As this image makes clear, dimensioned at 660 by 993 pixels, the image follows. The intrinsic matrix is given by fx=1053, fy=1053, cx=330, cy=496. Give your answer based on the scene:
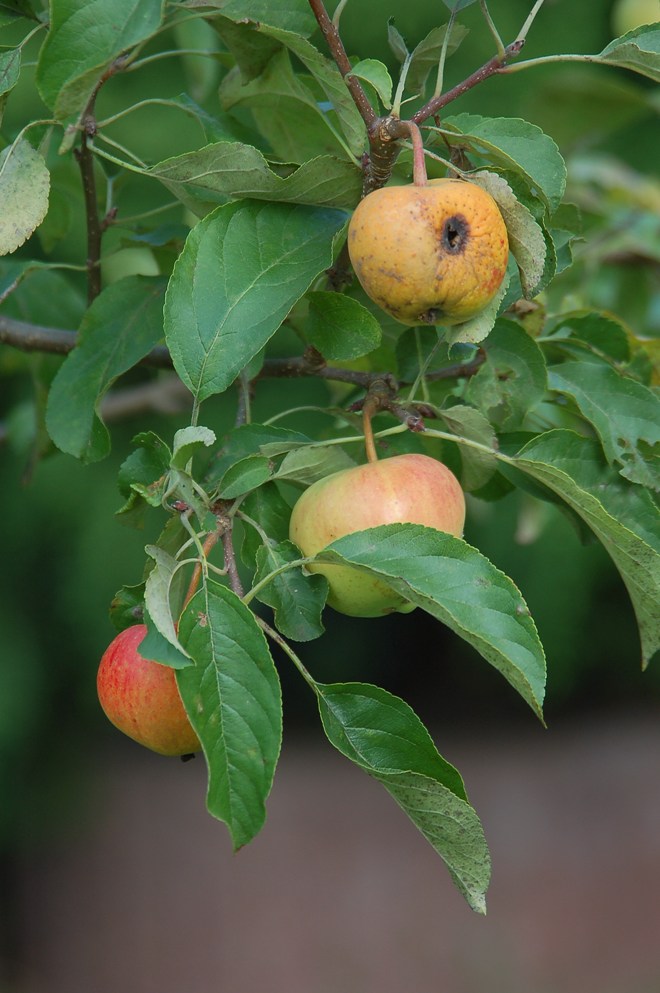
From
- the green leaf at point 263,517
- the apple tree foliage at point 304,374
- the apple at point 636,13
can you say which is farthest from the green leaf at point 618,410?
the apple at point 636,13

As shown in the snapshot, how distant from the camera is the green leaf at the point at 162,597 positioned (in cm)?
64

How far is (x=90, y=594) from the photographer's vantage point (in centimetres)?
343

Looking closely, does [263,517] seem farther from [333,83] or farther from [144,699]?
[333,83]

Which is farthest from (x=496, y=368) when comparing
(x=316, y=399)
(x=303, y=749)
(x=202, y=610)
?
(x=303, y=749)

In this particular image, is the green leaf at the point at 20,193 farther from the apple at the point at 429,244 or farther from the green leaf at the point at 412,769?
the green leaf at the point at 412,769

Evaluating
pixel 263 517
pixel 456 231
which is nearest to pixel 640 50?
pixel 456 231

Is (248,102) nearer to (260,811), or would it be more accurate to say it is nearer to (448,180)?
(448,180)

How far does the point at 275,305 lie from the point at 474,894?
1.39ft

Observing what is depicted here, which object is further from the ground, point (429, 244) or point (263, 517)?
point (429, 244)

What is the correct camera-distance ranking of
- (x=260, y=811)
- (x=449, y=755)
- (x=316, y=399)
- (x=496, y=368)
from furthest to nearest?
(x=449, y=755) < (x=316, y=399) < (x=496, y=368) < (x=260, y=811)

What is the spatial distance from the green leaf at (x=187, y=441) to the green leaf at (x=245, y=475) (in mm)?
54

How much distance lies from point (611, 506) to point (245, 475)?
31cm

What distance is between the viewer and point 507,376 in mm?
892

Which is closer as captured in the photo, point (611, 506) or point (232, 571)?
point (232, 571)
